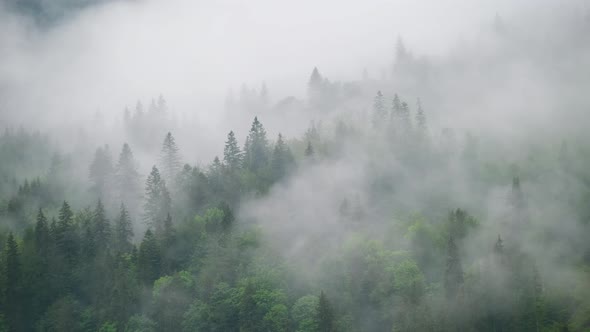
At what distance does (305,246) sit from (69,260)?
50.5 m

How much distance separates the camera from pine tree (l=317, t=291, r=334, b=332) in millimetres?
119938

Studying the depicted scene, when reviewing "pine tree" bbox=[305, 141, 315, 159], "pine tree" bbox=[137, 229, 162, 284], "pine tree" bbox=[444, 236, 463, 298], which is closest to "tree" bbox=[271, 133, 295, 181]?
"pine tree" bbox=[305, 141, 315, 159]

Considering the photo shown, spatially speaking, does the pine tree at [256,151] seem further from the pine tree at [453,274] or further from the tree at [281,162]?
the pine tree at [453,274]

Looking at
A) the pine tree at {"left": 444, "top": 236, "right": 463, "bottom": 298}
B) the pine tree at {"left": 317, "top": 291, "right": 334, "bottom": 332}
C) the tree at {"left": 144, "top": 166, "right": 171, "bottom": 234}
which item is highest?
the tree at {"left": 144, "top": 166, "right": 171, "bottom": 234}

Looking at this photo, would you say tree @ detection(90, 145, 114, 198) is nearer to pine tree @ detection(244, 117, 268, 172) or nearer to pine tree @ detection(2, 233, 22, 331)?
pine tree @ detection(244, 117, 268, 172)

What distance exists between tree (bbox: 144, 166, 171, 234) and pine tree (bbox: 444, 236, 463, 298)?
212ft

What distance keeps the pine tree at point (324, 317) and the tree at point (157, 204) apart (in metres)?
50.3

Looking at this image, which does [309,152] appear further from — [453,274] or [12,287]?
[12,287]

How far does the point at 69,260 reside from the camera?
146250mm

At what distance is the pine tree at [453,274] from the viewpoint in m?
125

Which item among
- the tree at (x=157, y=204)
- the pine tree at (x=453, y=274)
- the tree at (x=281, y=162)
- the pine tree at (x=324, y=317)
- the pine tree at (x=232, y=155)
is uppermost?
the pine tree at (x=232, y=155)

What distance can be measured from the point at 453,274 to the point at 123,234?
72.5 metres

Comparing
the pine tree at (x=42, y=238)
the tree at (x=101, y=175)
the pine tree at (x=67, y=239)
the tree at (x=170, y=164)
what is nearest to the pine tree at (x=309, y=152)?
the tree at (x=170, y=164)

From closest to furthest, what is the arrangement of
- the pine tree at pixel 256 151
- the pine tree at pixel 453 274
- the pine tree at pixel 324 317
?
the pine tree at pixel 324 317, the pine tree at pixel 453 274, the pine tree at pixel 256 151
